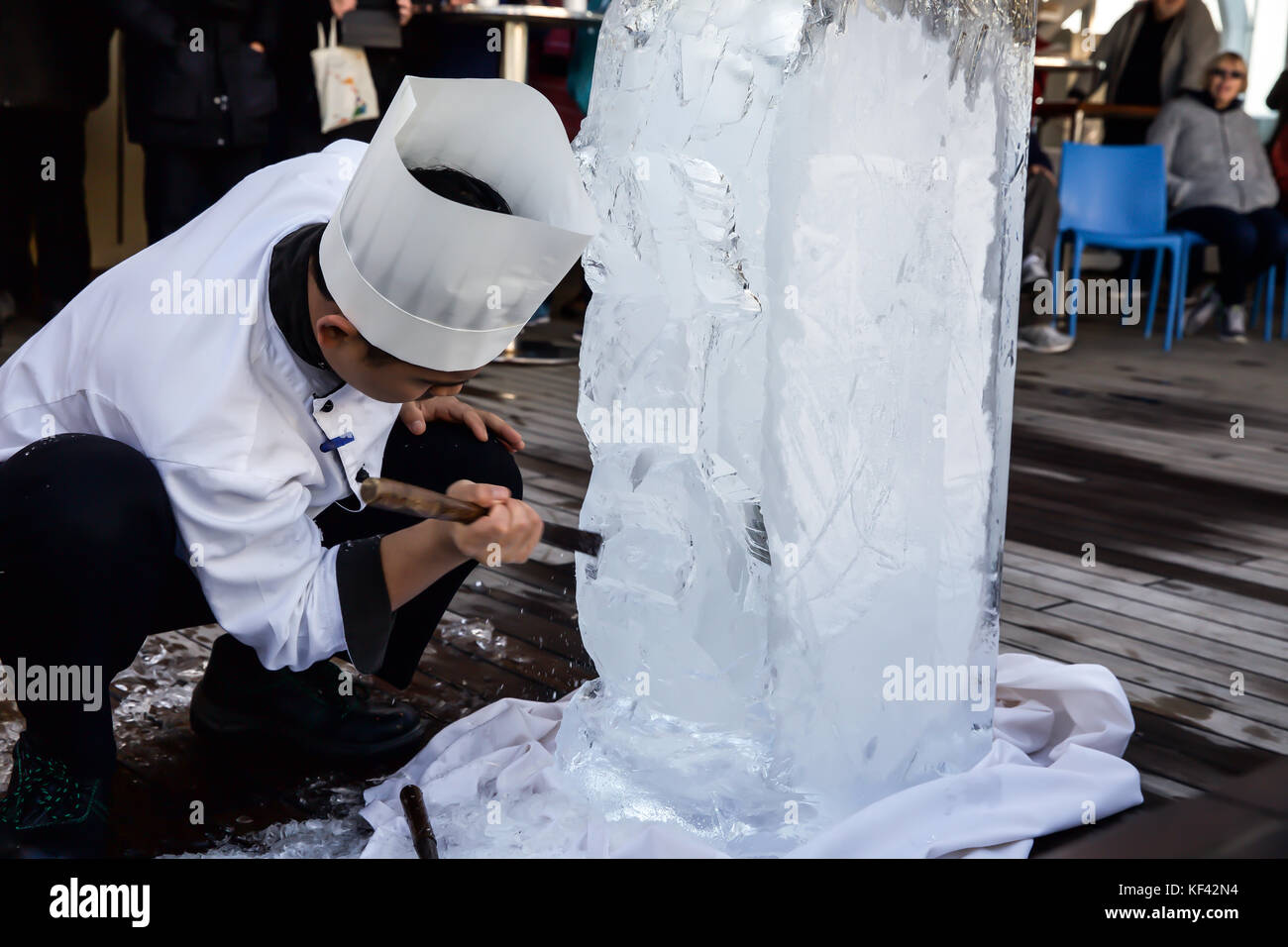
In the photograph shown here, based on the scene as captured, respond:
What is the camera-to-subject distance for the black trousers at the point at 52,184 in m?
4.23

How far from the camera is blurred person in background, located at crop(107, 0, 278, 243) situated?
354 centimetres

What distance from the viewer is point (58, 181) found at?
13.9 feet

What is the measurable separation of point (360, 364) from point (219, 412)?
0.16 meters

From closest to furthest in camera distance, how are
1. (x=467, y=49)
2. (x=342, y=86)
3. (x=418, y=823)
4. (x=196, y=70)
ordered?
1. (x=418, y=823)
2. (x=196, y=70)
3. (x=342, y=86)
4. (x=467, y=49)

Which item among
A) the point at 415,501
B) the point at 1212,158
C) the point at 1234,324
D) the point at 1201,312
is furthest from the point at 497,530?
the point at 1201,312

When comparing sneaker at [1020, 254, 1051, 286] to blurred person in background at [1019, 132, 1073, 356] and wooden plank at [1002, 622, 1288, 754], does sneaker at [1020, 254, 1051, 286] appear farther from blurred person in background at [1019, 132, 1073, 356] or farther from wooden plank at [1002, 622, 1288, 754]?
wooden plank at [1002, 622, 1288, 754]

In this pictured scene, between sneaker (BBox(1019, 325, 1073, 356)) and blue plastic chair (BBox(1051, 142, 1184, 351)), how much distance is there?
29cm

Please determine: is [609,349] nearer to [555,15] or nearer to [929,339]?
[929,339]

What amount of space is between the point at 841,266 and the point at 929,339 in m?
0.14

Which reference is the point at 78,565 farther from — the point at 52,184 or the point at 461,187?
the point at 52,184

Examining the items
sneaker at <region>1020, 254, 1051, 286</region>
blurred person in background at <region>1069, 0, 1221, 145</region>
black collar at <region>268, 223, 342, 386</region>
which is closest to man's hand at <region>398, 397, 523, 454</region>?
black collar at <region>268, 223, 342, 386</region>

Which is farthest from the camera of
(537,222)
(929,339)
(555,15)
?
(555,15)

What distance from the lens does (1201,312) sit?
20.7 feet

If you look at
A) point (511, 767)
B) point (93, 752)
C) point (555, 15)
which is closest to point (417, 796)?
point (511, 767)
